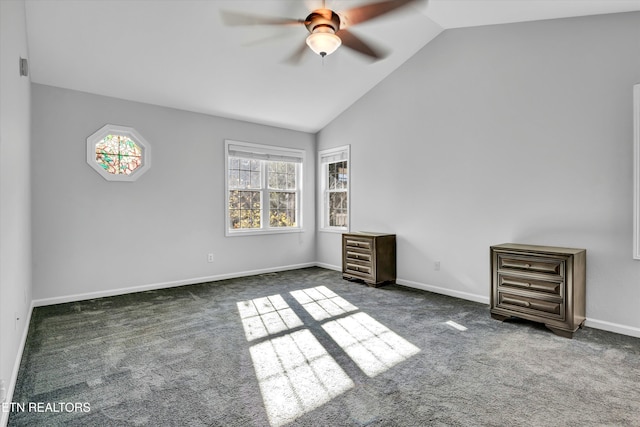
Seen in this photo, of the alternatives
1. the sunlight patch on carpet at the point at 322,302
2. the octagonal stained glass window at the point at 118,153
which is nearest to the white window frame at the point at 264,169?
the octagonal stained glass window at the point at 118,153

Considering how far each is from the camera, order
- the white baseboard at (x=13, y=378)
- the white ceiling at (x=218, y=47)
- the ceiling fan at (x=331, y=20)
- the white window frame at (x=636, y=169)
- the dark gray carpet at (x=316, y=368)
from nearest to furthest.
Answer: the white baseboard at (x=13, y=378), the dark gray carpet at (x=316, y=368), the ceiling fan at (x=331, y=20), the white window frame at (x=636, y=169), the white ceiling at (x=218, y=47)

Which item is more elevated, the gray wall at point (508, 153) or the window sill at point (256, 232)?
the gray wall at point (508, 153)

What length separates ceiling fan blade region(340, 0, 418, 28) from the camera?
104 inches

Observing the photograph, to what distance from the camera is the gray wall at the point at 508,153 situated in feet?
9.84

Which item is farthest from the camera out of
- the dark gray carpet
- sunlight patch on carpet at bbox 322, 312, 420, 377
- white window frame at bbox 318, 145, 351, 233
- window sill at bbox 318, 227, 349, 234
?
white window frame at bbox 318, 145, 351, 233

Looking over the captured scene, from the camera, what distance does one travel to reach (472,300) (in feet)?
13.1

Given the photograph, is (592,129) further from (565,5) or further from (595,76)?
(565,5)

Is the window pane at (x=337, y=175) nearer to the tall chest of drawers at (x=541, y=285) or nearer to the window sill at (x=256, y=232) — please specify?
the window sill at (x=256, y=232)

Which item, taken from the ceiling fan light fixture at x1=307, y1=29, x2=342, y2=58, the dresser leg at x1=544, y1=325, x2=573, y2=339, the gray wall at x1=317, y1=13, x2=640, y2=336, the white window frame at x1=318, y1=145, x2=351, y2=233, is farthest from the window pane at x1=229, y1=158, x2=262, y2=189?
the dresser leg at x1=544, y1=325, x2=573, y2=339

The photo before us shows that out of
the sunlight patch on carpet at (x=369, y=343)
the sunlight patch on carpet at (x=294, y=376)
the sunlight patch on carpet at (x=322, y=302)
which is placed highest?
the sunlight patch on carpet at (x=322, y=302)

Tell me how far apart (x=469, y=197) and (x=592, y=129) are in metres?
1.31

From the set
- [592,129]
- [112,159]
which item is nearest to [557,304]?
[592,129]

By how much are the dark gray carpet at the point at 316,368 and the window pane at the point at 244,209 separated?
189 centimetres

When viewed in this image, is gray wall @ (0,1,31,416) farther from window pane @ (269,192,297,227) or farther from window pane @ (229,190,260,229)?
window pane @ (269,192,297,227)
